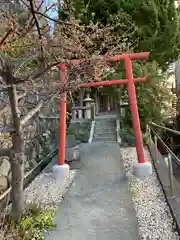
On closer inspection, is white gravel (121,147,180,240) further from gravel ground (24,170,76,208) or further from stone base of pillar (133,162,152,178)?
gravel ground (24,170,76,208)

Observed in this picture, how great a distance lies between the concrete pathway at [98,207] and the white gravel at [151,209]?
13 centimetres

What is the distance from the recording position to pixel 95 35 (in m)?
4.31

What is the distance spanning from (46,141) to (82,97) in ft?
16.7

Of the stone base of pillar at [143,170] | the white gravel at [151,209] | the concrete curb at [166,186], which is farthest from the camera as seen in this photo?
the stone base of pillar at [143,170]

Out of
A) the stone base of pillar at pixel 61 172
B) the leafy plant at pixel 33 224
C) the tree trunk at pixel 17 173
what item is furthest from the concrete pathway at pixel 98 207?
the tree trunk at pixel 17 173

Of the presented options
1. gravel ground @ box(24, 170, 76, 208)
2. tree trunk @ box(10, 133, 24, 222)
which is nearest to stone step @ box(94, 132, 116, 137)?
gravel ground @ box(24, 170, 76, 208)

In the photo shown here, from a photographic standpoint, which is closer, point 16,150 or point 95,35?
point 16,150

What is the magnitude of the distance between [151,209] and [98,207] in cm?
81

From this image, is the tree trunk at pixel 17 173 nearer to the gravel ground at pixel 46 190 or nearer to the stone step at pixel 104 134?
the gravel ground at pixel 46 190

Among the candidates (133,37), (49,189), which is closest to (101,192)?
(49,189)

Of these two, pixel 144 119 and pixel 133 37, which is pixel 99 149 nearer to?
pixel 144 119

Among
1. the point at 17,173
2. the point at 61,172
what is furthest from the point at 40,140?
the point at 17,173

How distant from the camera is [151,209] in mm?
4434

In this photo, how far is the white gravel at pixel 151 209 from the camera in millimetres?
3633
